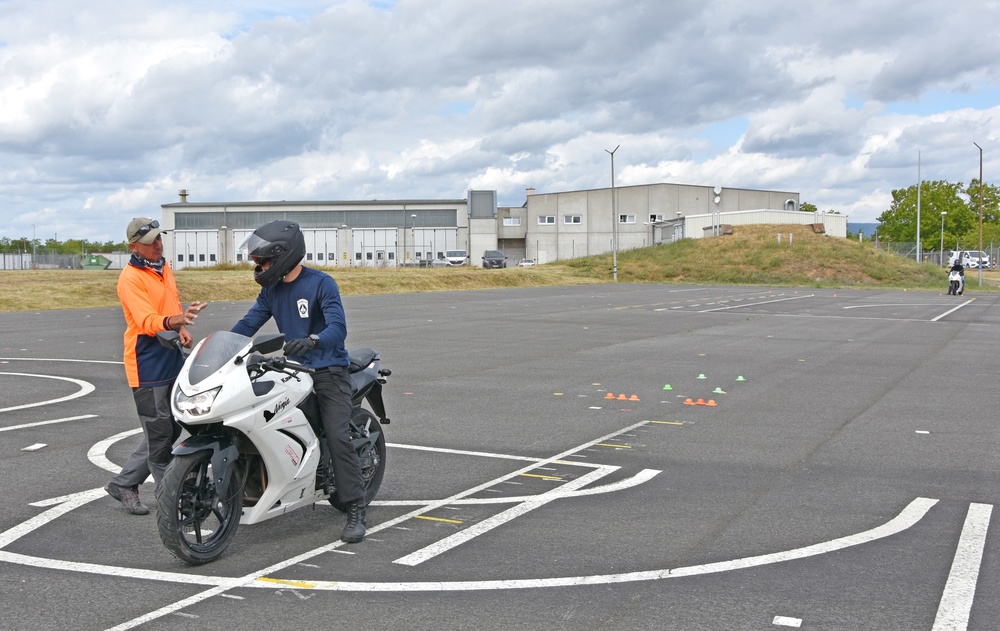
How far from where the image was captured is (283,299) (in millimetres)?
5719

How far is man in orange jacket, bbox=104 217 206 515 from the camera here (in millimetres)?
6000

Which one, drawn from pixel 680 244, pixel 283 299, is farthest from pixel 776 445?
pixel 680 244

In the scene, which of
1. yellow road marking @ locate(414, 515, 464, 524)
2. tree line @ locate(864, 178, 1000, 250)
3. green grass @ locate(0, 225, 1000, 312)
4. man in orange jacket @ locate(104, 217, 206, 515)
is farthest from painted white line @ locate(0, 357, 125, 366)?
tree line @ locate(864, 178, 1000, 250)

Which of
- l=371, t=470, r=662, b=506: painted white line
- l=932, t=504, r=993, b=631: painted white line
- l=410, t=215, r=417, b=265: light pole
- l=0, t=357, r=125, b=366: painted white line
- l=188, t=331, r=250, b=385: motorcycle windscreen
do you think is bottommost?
l=932, t=504, r=993, b=631: painted white line

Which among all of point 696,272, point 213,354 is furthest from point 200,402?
point 696,272

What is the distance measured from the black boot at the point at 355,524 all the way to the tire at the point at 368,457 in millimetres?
94

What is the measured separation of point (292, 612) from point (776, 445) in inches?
211

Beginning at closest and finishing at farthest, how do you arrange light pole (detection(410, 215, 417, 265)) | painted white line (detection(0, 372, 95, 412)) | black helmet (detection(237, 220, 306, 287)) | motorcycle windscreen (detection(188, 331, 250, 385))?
motorcycle windscreen (detection(188, 331, 250, 385))
black helmet (detection(237, 220, 306, 287))
painted white line (detection(0, 372, 95, 412))
light pole (detection(410, 215, 417, 265))

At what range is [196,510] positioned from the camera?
5.11 m

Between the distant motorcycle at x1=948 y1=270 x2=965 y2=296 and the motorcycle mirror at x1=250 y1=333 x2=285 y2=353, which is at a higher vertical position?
the motorcycle mirror at x1=250 y1=333 x2=285 y2=353

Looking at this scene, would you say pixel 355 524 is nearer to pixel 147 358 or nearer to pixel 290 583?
pixel 290 583

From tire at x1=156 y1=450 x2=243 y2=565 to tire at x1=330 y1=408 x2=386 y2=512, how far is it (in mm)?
716

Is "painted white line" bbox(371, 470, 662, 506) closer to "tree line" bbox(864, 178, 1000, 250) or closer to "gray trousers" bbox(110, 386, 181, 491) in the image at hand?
"gray trousers" bbox(110, 386, 181, 491)

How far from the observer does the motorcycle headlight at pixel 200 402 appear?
193 inches
